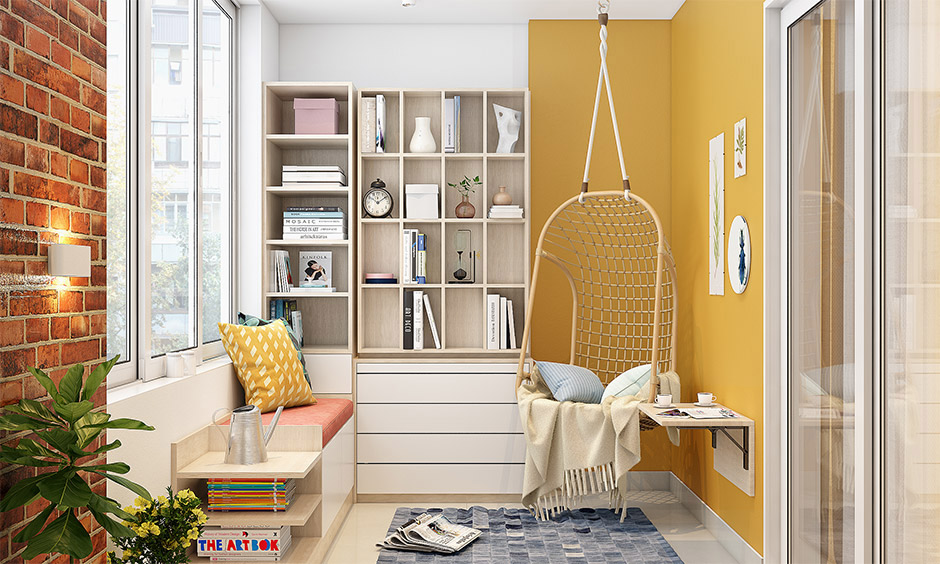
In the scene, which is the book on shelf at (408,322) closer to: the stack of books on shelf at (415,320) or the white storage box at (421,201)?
the stack of books on shelf at (415,320)

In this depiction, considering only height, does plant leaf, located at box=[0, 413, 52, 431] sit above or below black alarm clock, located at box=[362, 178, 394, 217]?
below

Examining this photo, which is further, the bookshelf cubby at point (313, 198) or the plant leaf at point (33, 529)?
the bookshelf cubby at point (313, 198)

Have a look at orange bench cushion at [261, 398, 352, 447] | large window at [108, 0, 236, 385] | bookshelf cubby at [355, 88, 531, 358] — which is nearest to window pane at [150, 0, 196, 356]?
large window at [108, 0, 236, 385]

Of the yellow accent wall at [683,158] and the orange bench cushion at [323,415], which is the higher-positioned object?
the yellow accent wall at [683,158]

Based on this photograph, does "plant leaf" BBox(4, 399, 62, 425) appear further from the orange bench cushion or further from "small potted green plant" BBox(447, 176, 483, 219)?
"small potted green plant" BBox(447, 176, 483, 219)

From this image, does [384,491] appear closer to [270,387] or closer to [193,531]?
[270,387]

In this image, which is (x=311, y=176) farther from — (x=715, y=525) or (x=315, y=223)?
(x=715, y=525)

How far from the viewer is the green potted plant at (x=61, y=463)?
161 centimetres

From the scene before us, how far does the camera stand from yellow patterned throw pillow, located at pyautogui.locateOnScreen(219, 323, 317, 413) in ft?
11.6

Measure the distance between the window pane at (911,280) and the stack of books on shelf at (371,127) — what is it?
8.97 feet

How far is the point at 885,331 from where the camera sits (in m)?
2.17

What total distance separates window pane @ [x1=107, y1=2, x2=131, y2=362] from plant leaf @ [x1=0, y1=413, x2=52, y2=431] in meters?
0.95

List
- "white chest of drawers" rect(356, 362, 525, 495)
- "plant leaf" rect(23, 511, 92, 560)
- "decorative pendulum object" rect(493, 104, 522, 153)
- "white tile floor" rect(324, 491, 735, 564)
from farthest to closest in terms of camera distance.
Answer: "decorative pendulum object" rect(493, 104, 522, 153) → "white chest of drawers" rect(356, 362, 525, 495) → "white tile floor" rect(324, 491, 735, 564) → "plant leaf" rect(23, 511, 92, 560)

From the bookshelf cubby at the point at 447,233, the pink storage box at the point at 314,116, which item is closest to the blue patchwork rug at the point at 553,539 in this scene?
the bookshelf cubby at the point at 447,233
